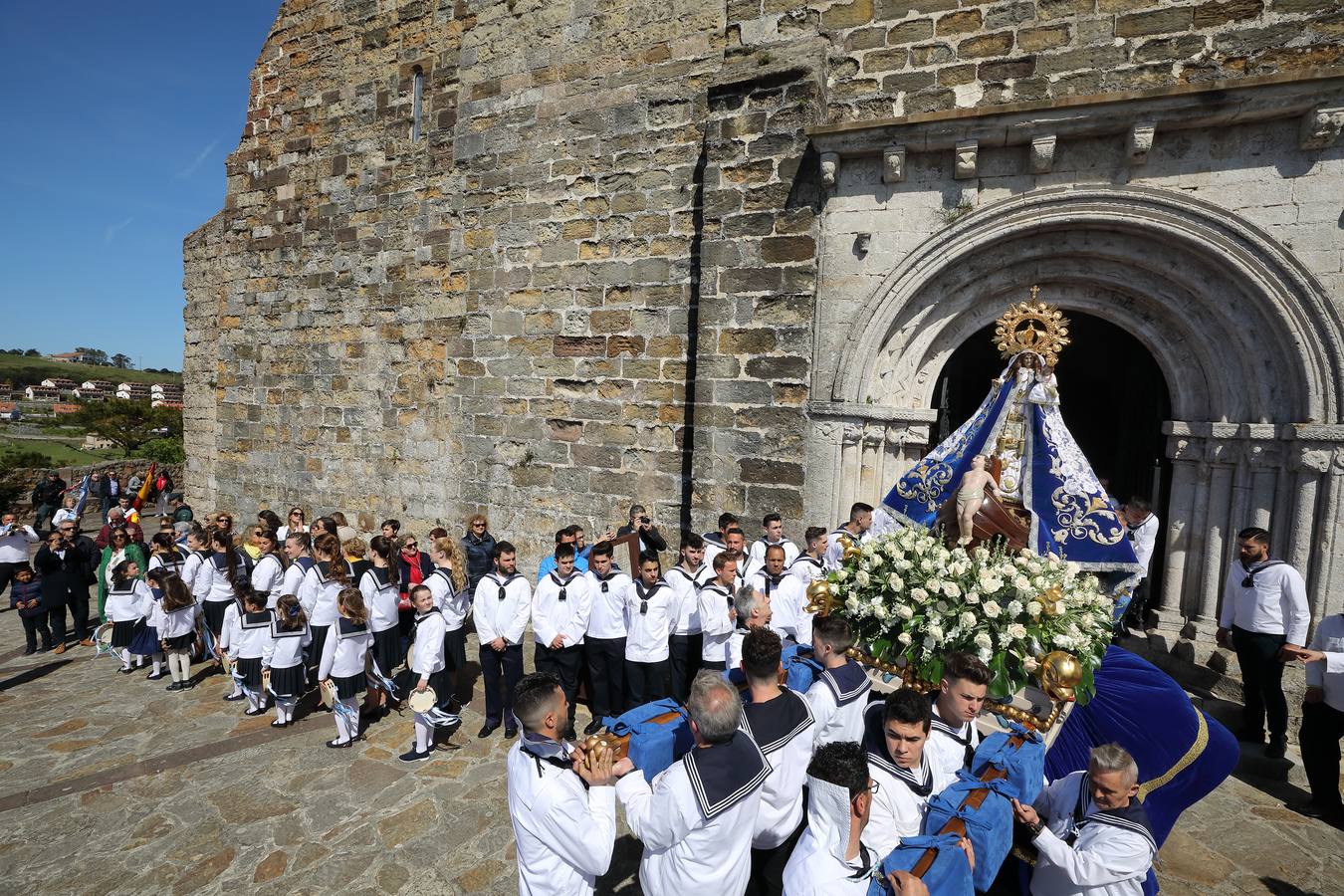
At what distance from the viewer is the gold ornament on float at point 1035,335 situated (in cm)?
505

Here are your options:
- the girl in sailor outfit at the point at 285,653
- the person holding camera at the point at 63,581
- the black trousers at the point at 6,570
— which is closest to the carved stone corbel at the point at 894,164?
the girl in sailor outfit at the point at 285,653

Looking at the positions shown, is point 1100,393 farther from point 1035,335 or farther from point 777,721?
point 777,721

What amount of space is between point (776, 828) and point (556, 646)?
9.26 ft

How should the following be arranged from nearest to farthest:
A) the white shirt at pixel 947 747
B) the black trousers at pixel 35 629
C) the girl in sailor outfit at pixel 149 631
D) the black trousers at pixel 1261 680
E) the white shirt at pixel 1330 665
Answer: the white shirt at pixel 947 747 → the white shirt at pixel 1330 665 → the black trousers at pixel 1261 680 → the girl in sailor outfit at pixel 149 631 → the black trousers at pixel 35 629

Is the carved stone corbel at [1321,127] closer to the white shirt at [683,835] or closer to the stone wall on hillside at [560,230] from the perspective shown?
the stone wall on hillside at [560,230]

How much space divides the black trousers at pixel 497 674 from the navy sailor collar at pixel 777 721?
3.19 meters

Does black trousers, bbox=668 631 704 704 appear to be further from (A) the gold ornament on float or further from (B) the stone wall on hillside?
(A) the gold ornament on float

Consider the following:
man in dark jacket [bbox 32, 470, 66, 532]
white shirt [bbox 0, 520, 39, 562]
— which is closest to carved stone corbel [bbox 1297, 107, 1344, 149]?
white shirt [bbox 0, 520, 39, 562]

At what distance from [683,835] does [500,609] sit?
3.44 m

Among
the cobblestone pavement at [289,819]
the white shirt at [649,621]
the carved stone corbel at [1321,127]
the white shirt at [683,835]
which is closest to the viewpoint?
the white shirt at [683,835]

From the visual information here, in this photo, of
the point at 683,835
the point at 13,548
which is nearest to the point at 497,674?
the point at 683,835

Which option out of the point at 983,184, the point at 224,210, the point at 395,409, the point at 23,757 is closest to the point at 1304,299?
the point at 983,184

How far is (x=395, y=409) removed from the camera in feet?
31.6

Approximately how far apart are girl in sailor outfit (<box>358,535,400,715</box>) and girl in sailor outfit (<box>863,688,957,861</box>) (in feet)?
14.9
